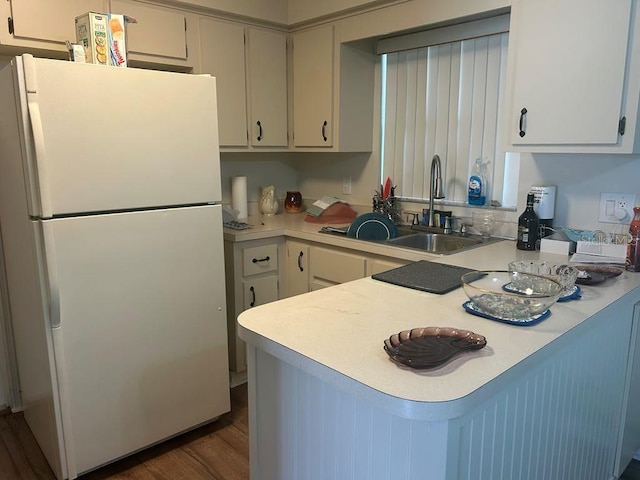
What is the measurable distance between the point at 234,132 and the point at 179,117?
0.93 meters

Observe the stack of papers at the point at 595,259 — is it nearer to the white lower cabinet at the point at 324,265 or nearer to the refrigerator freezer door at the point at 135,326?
the white lower cabinet at the point at 324,265

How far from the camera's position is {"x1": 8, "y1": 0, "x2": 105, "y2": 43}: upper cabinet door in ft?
7.00

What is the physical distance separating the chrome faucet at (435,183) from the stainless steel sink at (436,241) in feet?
0.31

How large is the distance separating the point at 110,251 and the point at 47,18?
115 cm

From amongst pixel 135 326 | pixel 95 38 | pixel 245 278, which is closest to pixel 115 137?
pixel 95 38

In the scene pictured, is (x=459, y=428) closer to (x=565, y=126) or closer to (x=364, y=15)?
(x=565, y=126)

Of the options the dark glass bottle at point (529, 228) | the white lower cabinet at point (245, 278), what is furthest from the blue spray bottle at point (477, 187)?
the white lower cabinet at point (245, 278)

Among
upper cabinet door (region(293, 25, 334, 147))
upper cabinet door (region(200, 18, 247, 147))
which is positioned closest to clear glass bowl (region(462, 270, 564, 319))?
upper cabinet door (region(293, 25, 334, 147))

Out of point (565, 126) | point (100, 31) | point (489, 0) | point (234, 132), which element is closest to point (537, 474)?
point (565, 126)

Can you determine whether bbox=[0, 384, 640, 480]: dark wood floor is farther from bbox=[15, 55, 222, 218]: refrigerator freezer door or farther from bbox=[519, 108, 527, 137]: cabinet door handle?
bbox=[519, 108, 527, 137]: cabinet door handle

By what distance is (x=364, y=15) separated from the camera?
273 centimetres

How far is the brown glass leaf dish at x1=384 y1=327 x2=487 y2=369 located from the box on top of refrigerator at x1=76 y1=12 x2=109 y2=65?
155 cm

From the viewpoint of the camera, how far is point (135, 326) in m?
2.03

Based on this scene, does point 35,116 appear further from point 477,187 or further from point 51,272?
point 477,187
